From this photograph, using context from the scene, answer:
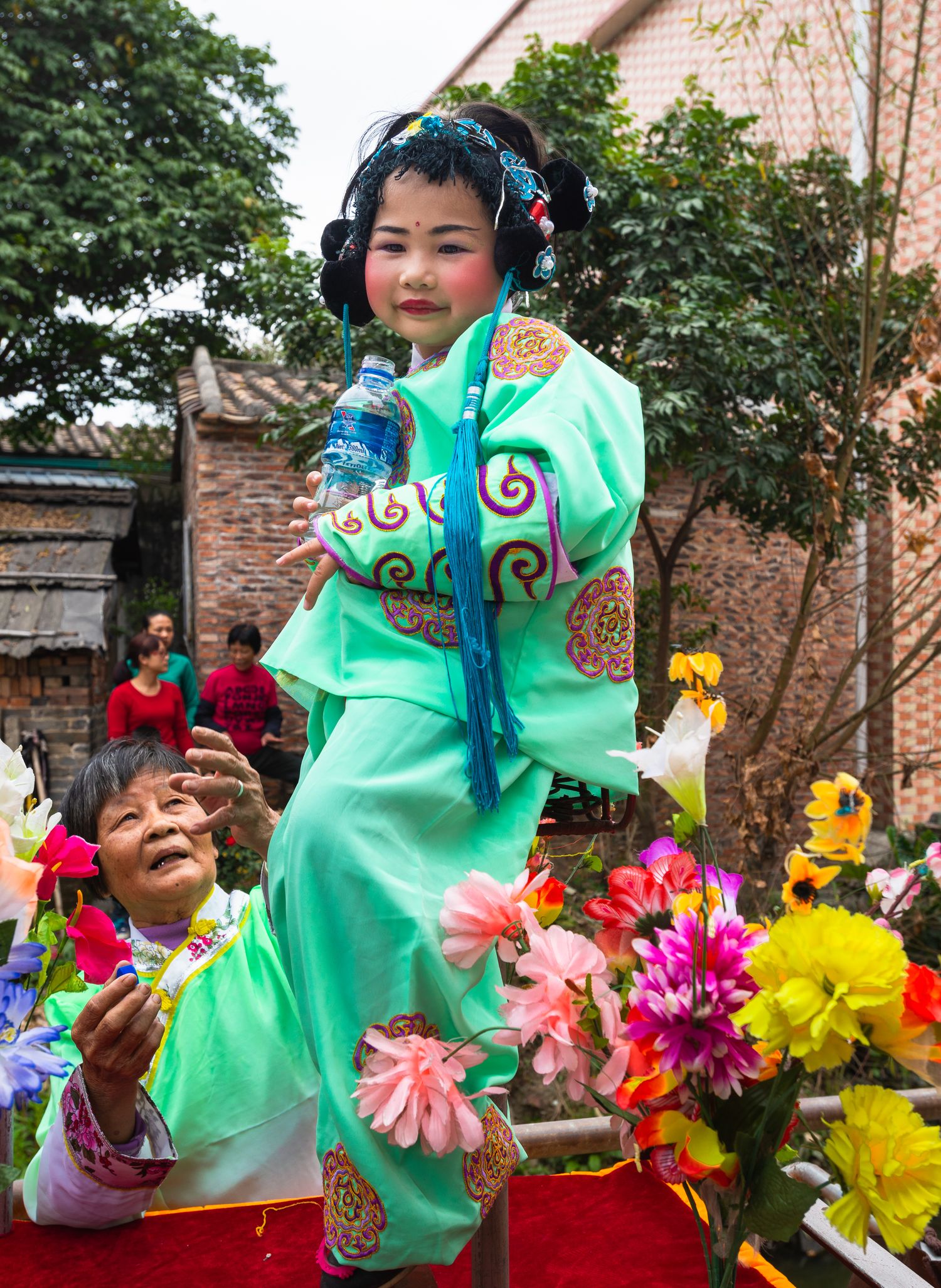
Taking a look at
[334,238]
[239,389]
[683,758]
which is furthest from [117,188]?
[683,758]

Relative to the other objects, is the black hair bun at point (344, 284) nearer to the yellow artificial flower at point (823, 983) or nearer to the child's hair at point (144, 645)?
the yellow artificial flower at point (823, 983)

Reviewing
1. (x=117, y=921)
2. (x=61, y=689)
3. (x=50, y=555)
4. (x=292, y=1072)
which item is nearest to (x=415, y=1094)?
(x=292, y=1072)

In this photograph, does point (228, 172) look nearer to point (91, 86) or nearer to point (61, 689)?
point (91, 86)

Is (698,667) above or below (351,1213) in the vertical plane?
above

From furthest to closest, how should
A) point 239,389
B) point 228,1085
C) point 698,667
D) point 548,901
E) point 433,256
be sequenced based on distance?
1. point 239,389
2. point 228,1085
3. point 433,256
4. point 698,667
5. point 548,901

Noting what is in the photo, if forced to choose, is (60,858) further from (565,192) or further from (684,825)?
(565,192)

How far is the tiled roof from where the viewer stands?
26.3 ft

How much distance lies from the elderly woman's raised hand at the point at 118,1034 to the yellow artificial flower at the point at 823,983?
36.1 inches

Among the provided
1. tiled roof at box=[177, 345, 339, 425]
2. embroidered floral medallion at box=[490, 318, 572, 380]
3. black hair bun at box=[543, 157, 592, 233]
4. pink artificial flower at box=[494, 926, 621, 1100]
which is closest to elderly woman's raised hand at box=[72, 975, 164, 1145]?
pink artificial flower at box=[494, 926, 621, 1100]

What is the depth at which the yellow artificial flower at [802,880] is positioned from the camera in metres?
1.27

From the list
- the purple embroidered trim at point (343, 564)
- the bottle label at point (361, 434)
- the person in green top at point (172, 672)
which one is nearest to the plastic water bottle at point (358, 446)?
the bottle label at point (361, 434)

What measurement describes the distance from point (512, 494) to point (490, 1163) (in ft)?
3.00

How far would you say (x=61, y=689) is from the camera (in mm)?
7613

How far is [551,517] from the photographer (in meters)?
1.47
